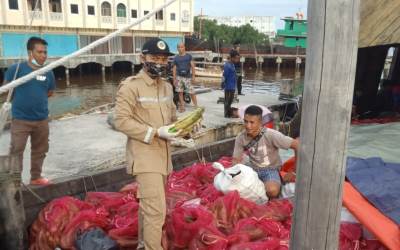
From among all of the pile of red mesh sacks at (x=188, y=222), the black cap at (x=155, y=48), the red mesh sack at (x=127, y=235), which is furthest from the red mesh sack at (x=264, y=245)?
the black cap at (x=155, y=48)

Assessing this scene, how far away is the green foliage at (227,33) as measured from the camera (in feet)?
210

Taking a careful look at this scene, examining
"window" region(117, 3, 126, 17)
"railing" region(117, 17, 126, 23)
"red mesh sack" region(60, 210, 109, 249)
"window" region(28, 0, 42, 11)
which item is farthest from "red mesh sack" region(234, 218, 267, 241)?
"window" region(117, 3, 126, 17)

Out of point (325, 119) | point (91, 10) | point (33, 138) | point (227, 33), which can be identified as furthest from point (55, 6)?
point (227, 33)

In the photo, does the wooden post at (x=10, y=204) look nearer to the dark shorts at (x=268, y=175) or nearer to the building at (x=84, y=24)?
the dark shorts at (x=268, y=175)

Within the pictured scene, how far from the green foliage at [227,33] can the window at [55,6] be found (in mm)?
30185

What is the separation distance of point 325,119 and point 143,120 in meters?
2.00

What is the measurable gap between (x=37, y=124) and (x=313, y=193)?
173 inches

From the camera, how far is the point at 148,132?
123 inches

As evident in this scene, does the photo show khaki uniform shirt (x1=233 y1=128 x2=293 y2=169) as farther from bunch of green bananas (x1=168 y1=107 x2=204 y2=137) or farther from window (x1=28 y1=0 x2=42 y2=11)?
window (x1=28 y1=0 x2=42 y2=11)

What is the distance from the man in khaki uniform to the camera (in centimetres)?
314

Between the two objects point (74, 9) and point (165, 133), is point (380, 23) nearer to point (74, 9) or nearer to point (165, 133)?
point (165, 133)

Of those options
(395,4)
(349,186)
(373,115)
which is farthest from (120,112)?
(373,115)

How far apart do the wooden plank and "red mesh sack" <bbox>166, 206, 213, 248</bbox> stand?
401 cm

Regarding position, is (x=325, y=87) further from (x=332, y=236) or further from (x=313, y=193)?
(x=332, y=236)
